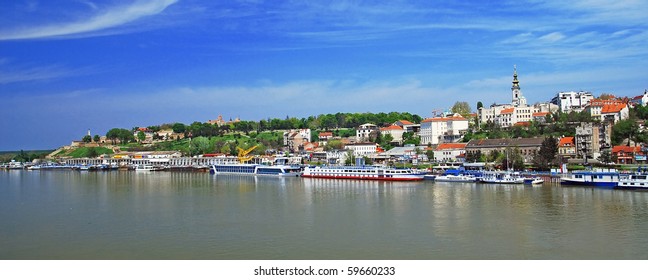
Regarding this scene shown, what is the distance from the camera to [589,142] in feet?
53.3

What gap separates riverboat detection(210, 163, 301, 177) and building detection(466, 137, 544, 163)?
5.65 meters

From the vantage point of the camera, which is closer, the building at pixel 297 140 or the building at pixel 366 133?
the building at pixel 366 133

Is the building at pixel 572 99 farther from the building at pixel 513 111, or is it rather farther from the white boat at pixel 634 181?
the white boat at pixel 634 181

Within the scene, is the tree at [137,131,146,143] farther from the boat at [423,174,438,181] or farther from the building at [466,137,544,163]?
the boat at [423,174,438,181]

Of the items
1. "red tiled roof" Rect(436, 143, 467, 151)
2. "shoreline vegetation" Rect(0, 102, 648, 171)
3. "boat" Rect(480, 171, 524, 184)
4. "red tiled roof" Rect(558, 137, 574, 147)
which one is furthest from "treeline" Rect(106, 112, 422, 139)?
"boat" Rect(480, 171, 524, 184)

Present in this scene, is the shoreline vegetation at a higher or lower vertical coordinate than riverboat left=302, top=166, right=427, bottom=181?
higher

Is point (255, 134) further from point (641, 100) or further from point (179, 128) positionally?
point (641, 100)

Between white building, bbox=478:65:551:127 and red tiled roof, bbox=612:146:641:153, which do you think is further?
white building, bbox=478:65:551:127

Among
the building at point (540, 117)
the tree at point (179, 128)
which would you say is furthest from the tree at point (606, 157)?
the tree at point (179, 128)

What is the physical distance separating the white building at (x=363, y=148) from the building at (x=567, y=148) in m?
7.56

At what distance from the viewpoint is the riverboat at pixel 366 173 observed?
14008 millimetres

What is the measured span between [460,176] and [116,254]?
946 cm

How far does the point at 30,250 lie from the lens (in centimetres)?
576

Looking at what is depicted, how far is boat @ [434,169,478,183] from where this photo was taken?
13.2m
